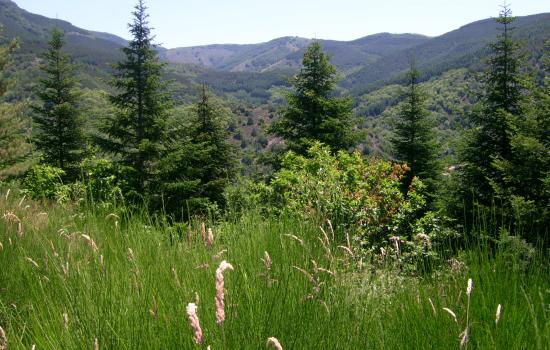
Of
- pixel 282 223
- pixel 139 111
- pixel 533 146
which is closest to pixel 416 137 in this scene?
pixel 533 146

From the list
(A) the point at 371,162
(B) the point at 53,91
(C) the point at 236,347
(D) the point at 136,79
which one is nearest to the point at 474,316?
(C) the point at 236,347

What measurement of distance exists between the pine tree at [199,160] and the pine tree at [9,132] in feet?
27.9

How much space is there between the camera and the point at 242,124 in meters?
160

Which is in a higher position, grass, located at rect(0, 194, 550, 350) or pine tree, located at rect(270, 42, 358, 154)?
pine tree, located at rect(270, 42, 358, 154)

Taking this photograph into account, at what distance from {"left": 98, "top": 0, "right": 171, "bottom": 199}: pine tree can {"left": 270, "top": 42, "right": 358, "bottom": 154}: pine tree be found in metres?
6.35

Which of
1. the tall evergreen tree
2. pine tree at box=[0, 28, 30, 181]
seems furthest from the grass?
pine tree at box=[0, 28, 30, 181]

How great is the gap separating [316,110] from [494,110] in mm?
9206

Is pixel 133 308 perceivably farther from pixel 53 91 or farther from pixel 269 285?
pixel 53 91

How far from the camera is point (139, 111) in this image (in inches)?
853

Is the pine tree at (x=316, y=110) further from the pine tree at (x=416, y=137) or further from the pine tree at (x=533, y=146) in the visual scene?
the pine tree at (x=533, y=146)

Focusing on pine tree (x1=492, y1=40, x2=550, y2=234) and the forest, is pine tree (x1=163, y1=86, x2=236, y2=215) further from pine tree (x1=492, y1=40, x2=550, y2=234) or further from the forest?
pine tree (x1=492, y1=40, x2=550, y2=234)

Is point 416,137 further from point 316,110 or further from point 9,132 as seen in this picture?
point 9,132

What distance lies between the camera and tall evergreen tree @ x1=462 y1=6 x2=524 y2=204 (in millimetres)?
16875

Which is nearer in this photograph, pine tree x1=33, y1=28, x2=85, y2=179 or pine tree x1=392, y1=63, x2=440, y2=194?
pine tree x1=392, y1=63, x2=440, y2=194
